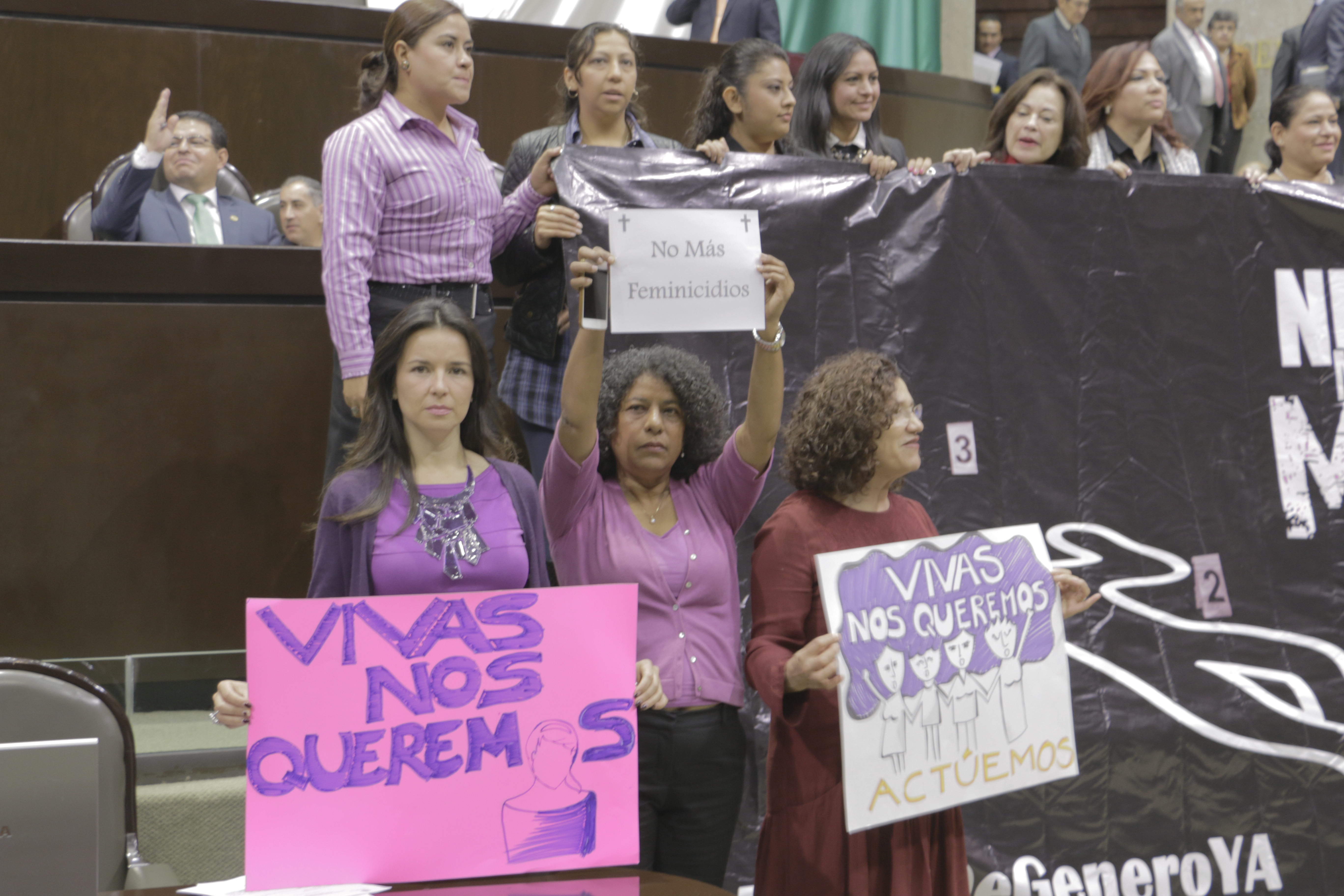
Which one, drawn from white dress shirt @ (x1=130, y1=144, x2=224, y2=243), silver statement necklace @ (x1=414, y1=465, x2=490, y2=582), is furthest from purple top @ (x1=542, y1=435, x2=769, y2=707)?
white dress shirt @ (x1=130, y1=144, x2=224, y2=243)

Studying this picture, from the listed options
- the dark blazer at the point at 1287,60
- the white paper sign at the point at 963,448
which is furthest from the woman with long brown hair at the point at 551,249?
the dark blazer at the point at 1287,60

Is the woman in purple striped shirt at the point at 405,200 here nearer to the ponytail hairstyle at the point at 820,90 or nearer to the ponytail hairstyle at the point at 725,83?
the ponytail hairstyle at the point at 725,83

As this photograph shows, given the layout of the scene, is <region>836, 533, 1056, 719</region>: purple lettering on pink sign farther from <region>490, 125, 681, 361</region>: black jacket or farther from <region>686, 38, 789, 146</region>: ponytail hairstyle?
<region>686, 38, 789, 146</region>: ponytail hairstyle

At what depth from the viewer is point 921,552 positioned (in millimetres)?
1889

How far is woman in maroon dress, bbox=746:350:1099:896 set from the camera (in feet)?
6.21

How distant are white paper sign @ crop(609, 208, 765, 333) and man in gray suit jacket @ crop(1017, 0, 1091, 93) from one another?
5204 millimetres

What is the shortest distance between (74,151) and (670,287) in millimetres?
2847

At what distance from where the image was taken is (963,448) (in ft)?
9.42

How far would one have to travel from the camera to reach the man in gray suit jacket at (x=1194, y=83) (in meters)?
6.20

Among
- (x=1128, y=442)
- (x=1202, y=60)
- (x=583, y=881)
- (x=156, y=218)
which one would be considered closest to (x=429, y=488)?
(x=583, y=881)

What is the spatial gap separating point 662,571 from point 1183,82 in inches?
213

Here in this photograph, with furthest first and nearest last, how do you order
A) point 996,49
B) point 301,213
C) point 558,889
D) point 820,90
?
point 996,49 < point 301,213 < point 820,90 < point 558,889

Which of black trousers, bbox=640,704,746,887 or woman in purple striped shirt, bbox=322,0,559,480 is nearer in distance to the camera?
black trousers, bbox=640,704,746,887

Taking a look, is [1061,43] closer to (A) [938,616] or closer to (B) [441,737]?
(A) [938,616]
